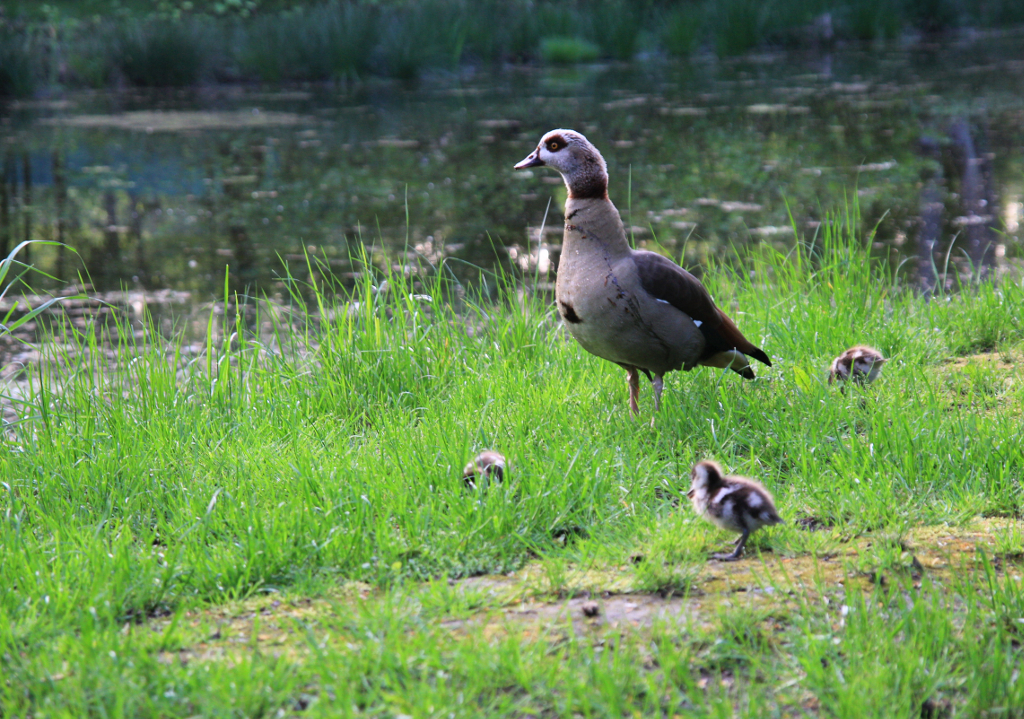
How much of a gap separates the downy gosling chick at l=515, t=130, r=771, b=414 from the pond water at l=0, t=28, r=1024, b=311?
1.39 meters

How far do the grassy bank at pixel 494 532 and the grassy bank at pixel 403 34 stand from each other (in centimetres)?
1529

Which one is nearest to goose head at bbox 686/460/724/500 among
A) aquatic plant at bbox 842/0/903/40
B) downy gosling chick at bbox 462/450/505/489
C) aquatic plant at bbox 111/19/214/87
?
downy gosling chick at bbox 462/450/505/489

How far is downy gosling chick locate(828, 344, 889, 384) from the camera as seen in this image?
4.18 metres

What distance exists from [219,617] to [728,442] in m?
2.03

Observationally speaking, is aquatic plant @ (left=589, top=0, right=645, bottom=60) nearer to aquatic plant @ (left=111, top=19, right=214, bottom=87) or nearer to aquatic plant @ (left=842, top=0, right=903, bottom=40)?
aquatic plant @ (left=842, top=0, right=903, bottom=40)

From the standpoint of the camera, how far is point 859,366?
13.7ft

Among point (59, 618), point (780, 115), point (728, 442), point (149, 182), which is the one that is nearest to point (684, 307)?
point (728, 442)

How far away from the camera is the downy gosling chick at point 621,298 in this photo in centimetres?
391

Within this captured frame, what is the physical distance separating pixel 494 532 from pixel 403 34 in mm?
17612

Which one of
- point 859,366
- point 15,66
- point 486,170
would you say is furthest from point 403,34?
point 859,366

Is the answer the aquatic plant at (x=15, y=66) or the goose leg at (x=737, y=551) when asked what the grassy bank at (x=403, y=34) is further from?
the goose leg at (x=737, y=551)

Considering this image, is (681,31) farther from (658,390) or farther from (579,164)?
(658,390)

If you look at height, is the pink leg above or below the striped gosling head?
below

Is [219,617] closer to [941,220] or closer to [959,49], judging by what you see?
[941,220]
